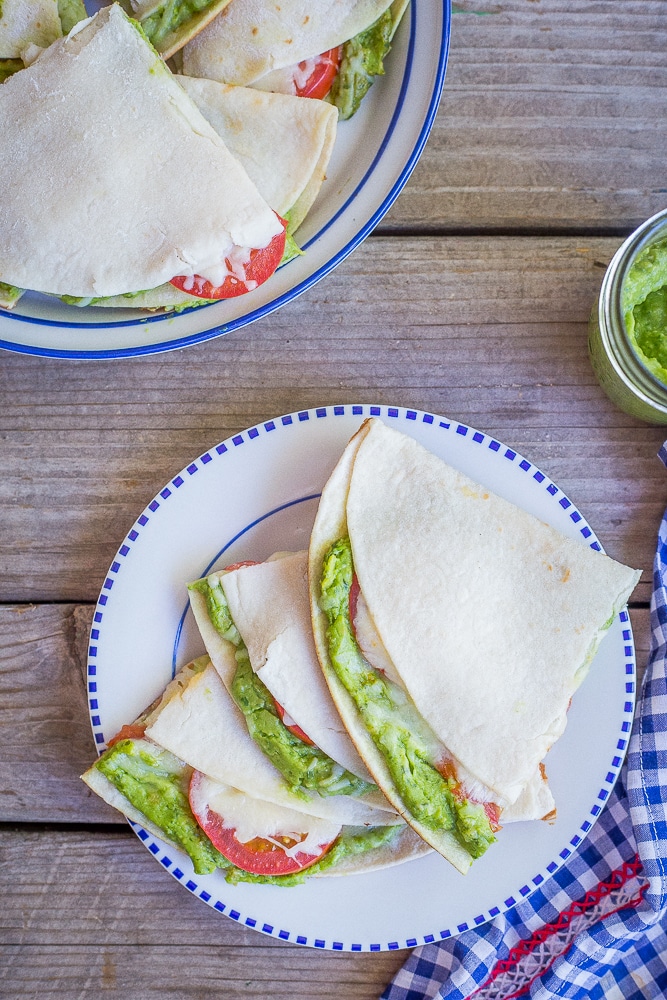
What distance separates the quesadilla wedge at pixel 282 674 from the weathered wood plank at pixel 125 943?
51cm

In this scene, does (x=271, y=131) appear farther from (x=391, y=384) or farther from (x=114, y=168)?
(x=391, y=384)

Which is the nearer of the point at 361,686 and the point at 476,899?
the point at 361,686

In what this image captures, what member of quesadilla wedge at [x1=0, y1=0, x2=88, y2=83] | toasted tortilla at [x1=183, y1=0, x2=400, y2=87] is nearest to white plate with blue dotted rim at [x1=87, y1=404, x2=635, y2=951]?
toasted tortilla at [x1=183, y1=0, x2=400, y2=87]

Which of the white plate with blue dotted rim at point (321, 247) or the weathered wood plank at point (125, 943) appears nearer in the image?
the white plate with blue dotted rim at point (321, 247)

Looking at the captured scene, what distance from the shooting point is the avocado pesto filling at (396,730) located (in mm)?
1493

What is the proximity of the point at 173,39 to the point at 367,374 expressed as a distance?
2.42ft

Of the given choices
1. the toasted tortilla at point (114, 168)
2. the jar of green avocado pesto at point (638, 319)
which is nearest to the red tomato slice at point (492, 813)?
the jar of green avocado pesto at point (638, 319)

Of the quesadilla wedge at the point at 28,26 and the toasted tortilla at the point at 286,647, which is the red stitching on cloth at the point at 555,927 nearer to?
the toasted tortilla at the point at 286,647

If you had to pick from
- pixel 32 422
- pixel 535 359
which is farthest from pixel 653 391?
pixel 32 422

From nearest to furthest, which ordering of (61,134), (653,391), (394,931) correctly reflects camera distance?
(61,134)
(653,391)
(394,931)

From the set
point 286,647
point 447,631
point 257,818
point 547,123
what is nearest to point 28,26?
point 547,123

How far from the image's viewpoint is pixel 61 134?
4.91ft

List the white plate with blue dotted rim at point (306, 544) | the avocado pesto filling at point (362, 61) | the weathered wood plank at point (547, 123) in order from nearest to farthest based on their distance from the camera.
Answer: the avocado pesto filling at point (362, 61) → the white plate with blue dotted rim at point (306, 544) → the weathered wood plank at point (547, 123)

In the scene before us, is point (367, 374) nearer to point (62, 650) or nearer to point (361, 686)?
point (361, 686)
